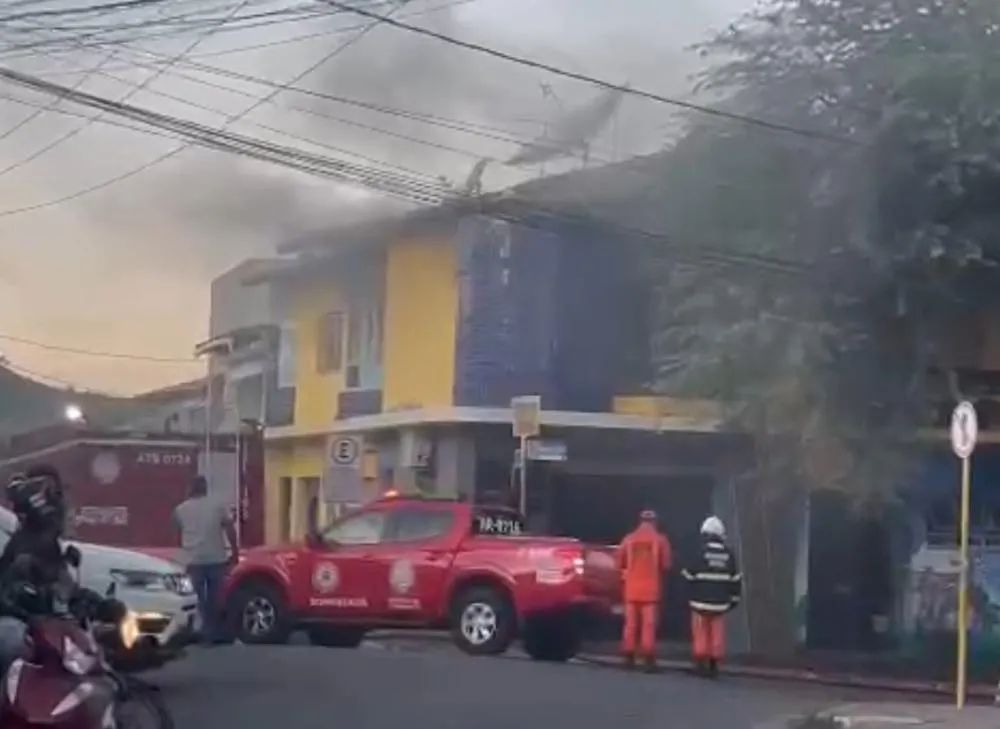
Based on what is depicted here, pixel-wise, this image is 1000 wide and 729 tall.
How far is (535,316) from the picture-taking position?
2758 cm

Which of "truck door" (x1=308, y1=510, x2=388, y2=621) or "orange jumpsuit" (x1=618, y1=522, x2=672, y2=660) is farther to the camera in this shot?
"truck door" (x1=308, y1=510, x2=388, y2=621)

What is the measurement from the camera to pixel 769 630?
88.8 feet

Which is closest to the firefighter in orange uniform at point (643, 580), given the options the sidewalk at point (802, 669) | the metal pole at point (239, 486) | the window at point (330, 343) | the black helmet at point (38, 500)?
the sidewalk at point (802, 669)

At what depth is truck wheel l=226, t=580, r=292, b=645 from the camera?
20672 millimetres

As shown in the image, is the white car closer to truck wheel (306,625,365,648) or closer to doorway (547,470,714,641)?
truck wheel (306,625,365,648)

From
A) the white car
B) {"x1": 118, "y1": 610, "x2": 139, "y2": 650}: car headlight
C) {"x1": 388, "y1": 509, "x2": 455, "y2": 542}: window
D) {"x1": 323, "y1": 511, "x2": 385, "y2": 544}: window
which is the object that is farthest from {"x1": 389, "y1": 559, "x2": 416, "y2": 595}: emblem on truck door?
{"x1": 118, "y1": 610, "x2": 139, "y2": 650}: car headlight

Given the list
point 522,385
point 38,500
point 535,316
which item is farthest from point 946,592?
point 38,500

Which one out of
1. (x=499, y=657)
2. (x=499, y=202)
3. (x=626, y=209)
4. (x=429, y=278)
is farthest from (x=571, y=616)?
(x=429, y=278)

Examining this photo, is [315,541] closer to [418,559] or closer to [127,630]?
[418,559]

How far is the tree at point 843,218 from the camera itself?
927 inches

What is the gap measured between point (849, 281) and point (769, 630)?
206 inches

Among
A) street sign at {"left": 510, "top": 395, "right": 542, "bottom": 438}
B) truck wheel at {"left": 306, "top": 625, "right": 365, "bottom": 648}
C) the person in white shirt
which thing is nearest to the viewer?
the person in white shirt

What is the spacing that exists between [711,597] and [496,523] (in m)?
2.36

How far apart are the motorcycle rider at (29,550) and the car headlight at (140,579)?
12.1ft
